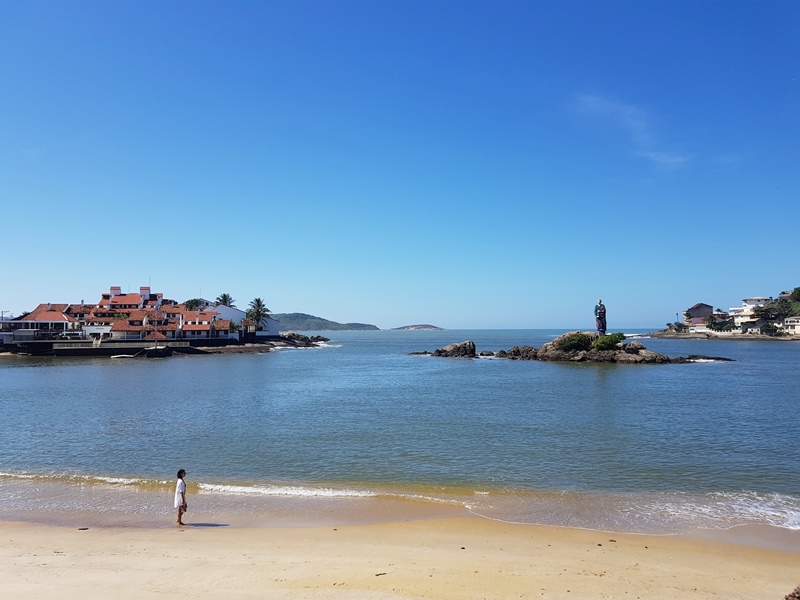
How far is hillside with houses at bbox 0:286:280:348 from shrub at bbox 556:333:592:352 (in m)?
70.5

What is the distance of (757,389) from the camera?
4641 centimetres

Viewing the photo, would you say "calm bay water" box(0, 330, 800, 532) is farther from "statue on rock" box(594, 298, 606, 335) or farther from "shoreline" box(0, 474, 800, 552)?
"statue on rock" box(594, 298, 606, 335)

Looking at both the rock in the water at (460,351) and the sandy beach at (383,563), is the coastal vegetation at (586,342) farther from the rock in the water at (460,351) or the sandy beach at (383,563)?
the sandy beach at (383,563)

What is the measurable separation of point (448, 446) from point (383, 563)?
527 inches

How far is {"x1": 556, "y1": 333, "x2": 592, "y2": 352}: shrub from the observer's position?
8244cm

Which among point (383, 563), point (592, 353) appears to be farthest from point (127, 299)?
point (383, 563)

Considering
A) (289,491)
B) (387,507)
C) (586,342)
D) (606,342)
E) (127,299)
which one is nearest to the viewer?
(387,507)

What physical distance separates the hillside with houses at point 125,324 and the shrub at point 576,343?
7049 cm

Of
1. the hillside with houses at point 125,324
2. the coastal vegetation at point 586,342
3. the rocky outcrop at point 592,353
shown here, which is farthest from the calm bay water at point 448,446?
the hillside with houses at point 125,324

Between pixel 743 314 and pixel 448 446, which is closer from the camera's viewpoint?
pixel 448 446

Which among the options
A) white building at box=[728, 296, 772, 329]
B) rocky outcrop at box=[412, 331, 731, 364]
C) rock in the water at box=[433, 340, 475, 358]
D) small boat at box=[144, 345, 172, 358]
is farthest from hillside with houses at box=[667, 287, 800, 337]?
small boat at box=[144, 345, 172, 358]

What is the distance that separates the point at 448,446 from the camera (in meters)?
25.1

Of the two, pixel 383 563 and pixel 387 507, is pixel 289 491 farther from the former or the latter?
pixel 383 563

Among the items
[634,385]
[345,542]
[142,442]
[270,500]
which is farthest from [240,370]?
[345,542]
